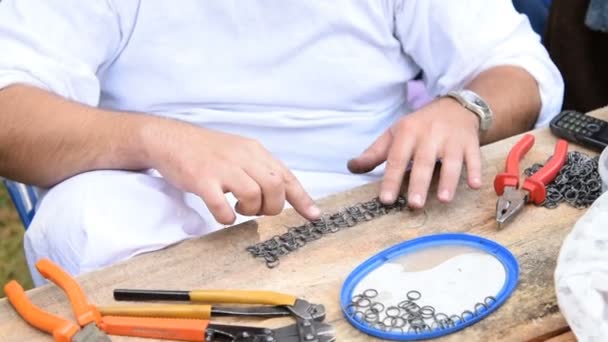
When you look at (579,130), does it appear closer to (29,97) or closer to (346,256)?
(346,256)

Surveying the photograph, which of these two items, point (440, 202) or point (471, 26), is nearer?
point (440, 202)

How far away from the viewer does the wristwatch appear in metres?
1.09

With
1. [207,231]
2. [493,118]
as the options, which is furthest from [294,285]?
[493,118]

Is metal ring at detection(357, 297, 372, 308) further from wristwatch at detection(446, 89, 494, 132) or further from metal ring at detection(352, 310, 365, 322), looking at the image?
wristwatch at detection(446, 89, 494, 132)

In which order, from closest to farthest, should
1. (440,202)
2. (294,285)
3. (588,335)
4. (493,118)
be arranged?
(588,335) → (294,285) → (440,202) → (493,118)

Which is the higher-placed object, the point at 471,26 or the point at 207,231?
the point at 471,26

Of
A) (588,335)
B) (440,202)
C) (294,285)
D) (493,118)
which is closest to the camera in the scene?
(588,335)

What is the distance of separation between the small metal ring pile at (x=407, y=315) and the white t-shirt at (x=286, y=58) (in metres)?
0.43

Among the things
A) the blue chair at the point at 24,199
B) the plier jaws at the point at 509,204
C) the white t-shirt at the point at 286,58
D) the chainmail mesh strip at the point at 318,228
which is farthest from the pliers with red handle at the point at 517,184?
the blue chair at the point at 24,199

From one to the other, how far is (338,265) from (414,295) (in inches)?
3.7

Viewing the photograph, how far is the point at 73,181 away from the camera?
98 cm

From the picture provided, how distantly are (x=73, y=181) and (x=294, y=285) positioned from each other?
301 millimetres

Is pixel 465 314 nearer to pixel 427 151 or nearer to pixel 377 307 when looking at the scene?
pixel 377 307

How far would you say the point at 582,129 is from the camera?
1.07 metres
